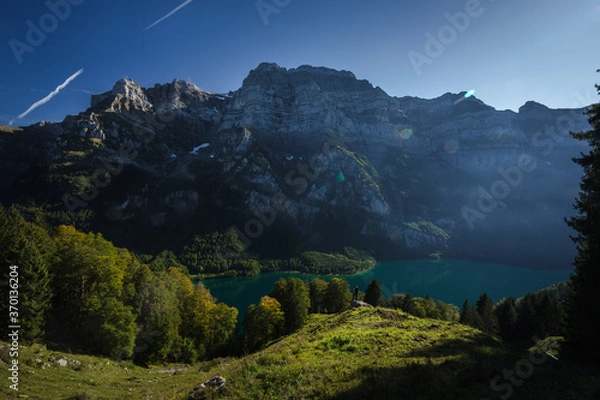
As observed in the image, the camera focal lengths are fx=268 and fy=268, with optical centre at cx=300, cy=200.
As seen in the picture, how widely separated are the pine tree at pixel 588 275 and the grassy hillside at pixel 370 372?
167 inches

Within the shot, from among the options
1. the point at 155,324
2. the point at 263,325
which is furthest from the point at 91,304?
the point at 263,325

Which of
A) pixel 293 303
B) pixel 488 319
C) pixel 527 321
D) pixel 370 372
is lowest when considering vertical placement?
pixel 527 321

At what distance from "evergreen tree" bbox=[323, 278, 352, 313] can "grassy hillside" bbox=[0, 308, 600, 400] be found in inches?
1569

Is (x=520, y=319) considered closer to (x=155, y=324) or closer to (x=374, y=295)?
(x=374, y=295)

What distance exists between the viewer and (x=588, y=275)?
17453 mm

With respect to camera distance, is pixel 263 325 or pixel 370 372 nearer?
pixel 370 372

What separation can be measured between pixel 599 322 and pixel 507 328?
6780 cm

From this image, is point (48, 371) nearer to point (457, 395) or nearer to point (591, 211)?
point (457, 395)

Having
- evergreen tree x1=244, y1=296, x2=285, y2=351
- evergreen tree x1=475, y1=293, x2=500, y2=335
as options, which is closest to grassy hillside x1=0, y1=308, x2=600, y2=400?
evergreen tree x1=244, y1=296, x2=285, y2=351

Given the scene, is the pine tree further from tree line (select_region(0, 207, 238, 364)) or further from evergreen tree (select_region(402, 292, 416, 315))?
evergreen tree (select_region(402, 292, 416, 315))

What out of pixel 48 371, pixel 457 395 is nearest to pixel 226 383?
pixel 457 395

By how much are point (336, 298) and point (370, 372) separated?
53373 mm

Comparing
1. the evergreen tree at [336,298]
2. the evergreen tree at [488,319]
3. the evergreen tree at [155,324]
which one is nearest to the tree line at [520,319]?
the evergreen tree at [488,319]

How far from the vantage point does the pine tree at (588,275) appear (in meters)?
16.5
